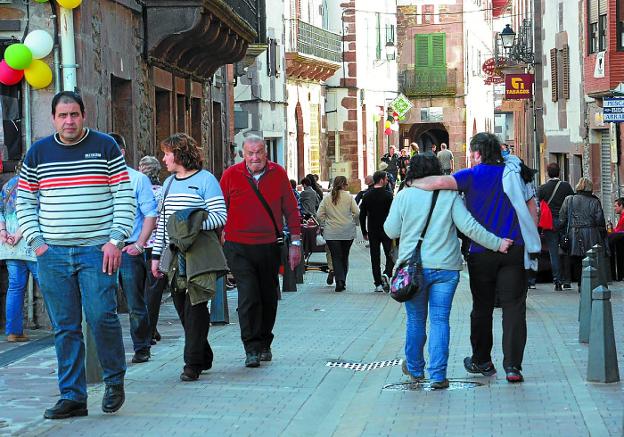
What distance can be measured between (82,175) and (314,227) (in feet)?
56.5

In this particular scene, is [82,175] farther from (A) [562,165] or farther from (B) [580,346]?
(A) [562,165]

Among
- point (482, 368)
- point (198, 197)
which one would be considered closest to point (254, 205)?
point (198, 197)

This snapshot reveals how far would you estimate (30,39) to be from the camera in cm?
1523

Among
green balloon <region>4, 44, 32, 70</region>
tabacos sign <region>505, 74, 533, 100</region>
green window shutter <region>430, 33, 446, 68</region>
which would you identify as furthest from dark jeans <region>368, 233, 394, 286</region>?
green window shutter <region>430, 33, 446, 68</region>

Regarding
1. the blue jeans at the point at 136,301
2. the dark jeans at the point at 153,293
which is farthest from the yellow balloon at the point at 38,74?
the blue jeans at the point at 136,301

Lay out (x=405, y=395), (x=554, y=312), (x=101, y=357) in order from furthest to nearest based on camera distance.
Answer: (x=554, y=312), (x=405, y=395), (x=101, y=357)

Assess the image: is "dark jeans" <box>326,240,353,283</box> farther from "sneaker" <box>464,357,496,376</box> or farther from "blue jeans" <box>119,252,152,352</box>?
"sneaker" <box>464,357,496,376</box>

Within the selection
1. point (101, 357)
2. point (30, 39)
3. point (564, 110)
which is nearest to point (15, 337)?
point (30, 39)

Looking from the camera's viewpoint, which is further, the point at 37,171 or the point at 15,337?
the point at 15,337

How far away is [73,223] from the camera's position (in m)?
9.11

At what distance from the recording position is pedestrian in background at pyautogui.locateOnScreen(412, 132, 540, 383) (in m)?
10.7

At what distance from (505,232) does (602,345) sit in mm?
1052

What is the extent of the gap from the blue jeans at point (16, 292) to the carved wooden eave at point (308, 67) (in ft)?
104

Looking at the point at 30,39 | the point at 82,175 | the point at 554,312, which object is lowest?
the point at 554,312
